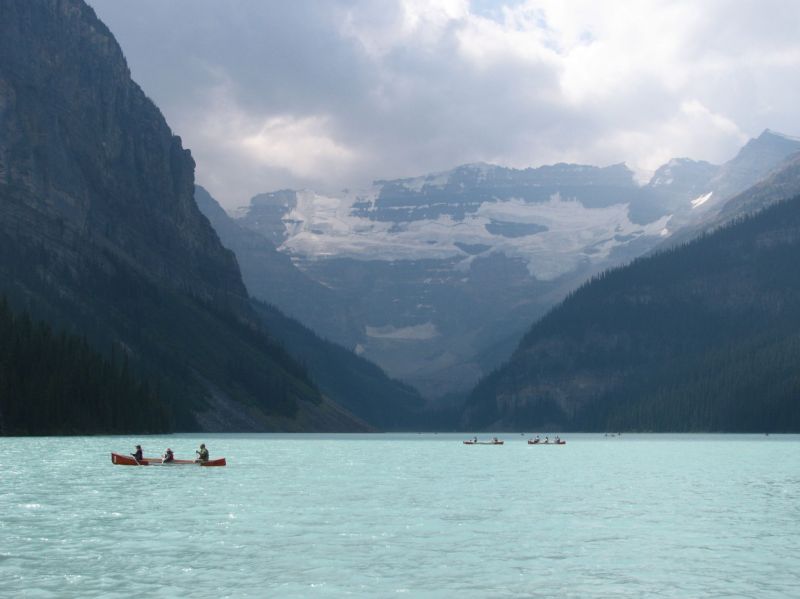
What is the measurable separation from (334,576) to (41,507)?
36.1 metres

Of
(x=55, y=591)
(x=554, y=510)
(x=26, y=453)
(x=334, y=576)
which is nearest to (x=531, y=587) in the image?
(x=334, y=576)

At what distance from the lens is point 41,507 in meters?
87.3

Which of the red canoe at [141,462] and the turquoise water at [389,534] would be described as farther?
the red canoe at [141,462]

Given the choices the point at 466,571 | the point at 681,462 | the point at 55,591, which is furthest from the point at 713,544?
the point at 681,462

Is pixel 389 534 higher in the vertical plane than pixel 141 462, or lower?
lower

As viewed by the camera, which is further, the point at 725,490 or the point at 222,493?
the point at 725,490

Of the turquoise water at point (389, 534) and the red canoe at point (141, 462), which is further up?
the red canoe at point (141, 462)

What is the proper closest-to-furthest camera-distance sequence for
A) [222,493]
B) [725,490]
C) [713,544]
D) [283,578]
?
[283,578]
[713,544]
[222,493]
[725,490]

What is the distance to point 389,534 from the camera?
76250 millimetres

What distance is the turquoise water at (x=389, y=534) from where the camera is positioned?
5816cm

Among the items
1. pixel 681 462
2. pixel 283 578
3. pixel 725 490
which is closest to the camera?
pixel 283 578

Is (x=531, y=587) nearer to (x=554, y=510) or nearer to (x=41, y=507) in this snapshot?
(x=554, y=510)

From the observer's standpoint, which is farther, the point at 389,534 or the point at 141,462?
the point at 141,462

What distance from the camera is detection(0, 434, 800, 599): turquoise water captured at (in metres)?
58.2
